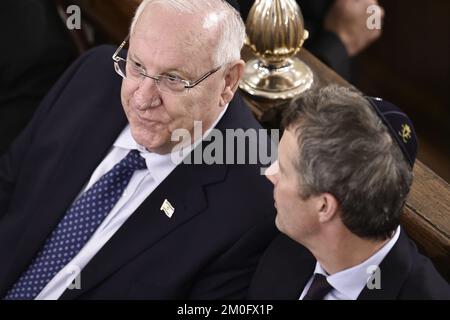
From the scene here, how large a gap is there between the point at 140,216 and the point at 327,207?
66cm

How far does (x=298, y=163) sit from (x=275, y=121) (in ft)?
2.07

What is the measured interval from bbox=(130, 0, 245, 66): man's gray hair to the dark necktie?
60 centimetres

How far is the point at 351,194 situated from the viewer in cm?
164

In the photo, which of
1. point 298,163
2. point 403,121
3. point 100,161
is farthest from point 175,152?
point 403,121

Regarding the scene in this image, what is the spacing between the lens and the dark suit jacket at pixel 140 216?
2.07m

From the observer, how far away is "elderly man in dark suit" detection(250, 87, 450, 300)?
1.64 metres

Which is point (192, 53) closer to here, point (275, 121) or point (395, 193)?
point (275, 121)

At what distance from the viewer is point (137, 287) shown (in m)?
2.12

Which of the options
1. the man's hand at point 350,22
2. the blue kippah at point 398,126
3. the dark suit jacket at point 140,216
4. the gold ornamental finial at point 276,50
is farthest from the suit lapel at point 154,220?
the man's hand at point 350,22

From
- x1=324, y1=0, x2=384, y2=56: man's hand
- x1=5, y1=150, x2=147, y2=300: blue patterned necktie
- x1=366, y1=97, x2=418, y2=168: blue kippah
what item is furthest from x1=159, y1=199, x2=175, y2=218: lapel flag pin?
x1=324, y1=0, x2=384, y2=56: man's hand

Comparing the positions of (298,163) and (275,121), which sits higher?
(298,163)

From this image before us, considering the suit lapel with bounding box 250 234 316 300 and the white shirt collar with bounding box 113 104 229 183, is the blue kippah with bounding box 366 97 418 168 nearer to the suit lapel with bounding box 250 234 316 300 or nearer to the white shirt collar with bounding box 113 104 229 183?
the suit lapel with bounding box 250 234 316 300

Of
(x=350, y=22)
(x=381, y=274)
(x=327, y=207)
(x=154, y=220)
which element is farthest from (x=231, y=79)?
(x=350, y=22)

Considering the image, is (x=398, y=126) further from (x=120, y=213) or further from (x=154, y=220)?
(x=120, y=213)
